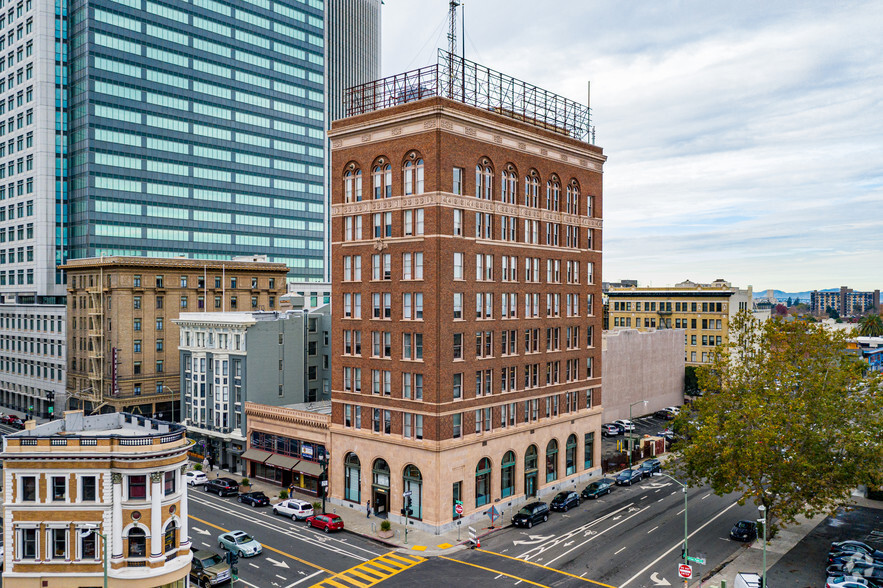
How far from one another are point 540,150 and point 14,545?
176ft

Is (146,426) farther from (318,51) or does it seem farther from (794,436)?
(318,51)

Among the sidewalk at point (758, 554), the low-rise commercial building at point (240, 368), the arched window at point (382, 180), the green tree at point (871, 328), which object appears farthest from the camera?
the green tree at point (871, 328)

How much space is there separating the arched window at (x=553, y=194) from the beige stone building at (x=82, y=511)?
44.6 meters

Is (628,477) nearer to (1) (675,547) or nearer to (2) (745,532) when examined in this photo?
(2) (745,532)

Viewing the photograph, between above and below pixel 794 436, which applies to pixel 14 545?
below

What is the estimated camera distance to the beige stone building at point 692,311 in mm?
118625

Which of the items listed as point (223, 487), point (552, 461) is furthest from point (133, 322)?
point (552, 461)

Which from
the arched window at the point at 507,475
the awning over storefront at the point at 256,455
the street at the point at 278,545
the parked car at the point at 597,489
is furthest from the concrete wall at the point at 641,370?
the street at the point at 278,545

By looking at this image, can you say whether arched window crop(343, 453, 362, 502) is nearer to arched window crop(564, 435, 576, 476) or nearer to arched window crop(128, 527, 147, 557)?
arched window crop(564, 435, 576, 476)

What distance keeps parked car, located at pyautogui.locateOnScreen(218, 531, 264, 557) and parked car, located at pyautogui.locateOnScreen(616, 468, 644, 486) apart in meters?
38.2

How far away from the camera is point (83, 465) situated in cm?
3844

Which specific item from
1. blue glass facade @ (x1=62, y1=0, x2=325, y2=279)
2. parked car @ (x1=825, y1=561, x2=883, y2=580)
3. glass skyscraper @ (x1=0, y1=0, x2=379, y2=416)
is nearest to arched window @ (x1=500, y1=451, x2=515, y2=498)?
parked car @ (x1=825, y1=561, x2=883, y2=580)

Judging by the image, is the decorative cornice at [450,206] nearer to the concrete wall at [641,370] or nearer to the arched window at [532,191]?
the arched window at [532,191]

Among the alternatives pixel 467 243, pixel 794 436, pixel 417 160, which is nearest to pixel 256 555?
pixel 467 243
